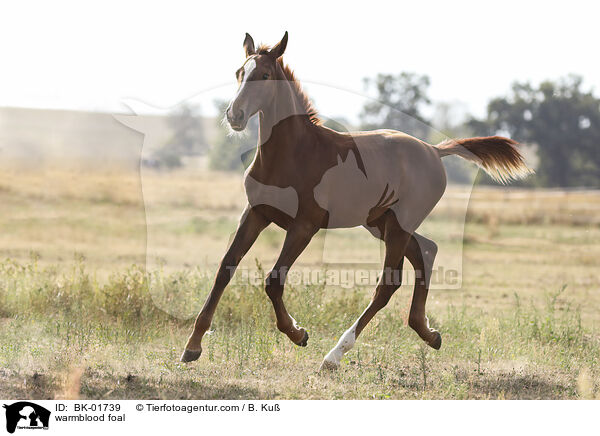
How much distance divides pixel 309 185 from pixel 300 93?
89 centimetres

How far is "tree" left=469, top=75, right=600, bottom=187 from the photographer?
3684cm

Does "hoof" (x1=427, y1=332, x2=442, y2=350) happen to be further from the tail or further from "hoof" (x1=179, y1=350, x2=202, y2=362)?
"hoof" (x1=179, y1=350, x2=202, y2=362)

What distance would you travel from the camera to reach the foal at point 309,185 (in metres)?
5.23

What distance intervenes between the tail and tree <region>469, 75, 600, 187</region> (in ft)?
107

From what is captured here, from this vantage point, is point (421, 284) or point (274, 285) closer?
point (274, 285)

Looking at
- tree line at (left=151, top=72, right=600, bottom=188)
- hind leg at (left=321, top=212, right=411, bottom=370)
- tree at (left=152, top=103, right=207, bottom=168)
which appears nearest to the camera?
hind leg at (left=321, top=212, right=411, bottom=370)

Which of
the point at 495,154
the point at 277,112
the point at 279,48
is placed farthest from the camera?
the point at 495,154

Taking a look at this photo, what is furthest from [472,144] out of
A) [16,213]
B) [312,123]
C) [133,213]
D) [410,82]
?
[410,82]

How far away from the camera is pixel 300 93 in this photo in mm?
5531

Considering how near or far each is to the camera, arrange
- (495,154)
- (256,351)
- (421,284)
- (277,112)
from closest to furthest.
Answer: (277,112) → (256,351) → (421,284) → (495,154)

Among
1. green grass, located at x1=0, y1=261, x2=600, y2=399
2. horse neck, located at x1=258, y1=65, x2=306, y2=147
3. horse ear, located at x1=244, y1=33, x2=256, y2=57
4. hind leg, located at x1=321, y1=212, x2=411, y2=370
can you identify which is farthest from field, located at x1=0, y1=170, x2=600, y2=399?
horse ear, located at x1=244, y1=33, x2=256, y2=57

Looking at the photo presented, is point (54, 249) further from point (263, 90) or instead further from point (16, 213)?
point (263, 90)

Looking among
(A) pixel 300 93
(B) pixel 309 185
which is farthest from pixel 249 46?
(B) pixel 309 185

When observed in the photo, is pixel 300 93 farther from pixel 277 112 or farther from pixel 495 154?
pixel 495 154
